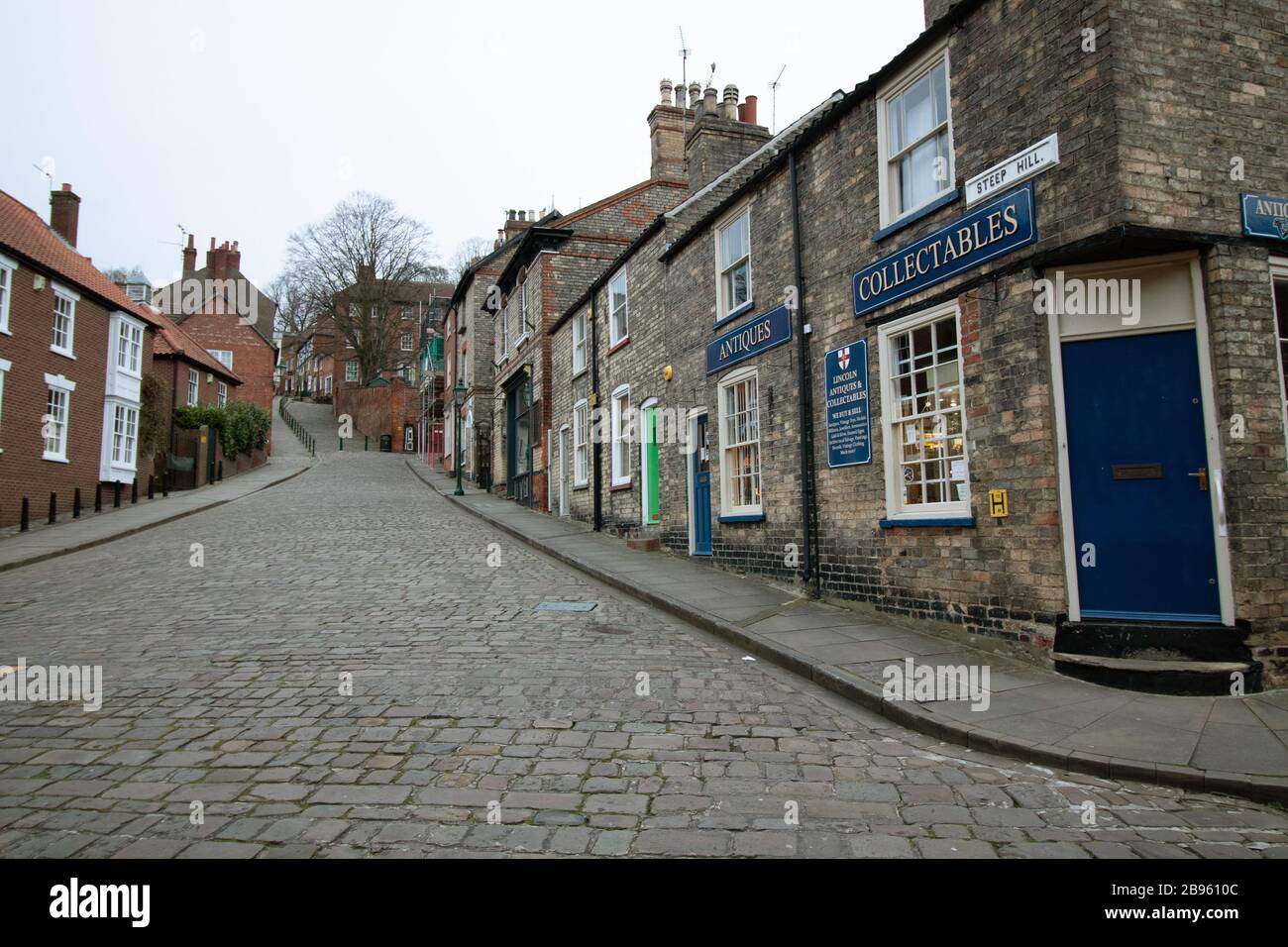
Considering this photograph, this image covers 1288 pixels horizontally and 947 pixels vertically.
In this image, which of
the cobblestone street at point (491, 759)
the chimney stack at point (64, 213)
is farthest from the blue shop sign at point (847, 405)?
the chimney stack at point (64, 213)

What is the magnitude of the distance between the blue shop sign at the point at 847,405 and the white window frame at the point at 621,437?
25.1 feet

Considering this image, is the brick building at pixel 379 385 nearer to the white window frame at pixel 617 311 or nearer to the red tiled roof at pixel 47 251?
the red tiled roof at pixel 47 251

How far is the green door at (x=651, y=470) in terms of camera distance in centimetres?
1556

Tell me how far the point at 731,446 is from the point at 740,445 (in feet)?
1.10

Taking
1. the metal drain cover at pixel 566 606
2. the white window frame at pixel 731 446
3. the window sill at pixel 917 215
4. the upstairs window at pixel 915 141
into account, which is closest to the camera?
the window sill at pixel 917 215

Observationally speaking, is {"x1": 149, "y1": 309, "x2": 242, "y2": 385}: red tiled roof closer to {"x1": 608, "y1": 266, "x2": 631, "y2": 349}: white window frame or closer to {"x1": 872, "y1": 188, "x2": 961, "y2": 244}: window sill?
{"x1": 608, "y1": 266, "x2": 631, "y2": 349}: white window frame

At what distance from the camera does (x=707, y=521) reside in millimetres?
13203

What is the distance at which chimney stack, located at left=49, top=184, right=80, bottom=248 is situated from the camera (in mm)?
26938

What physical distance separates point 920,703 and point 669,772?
7.51 ft

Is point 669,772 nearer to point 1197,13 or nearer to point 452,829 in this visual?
point 452,829

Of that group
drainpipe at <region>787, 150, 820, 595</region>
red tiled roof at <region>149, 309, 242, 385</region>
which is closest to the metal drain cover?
drainpipe at <region>787, 150, 820, 595</region>

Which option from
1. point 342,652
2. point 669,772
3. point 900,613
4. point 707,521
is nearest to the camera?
point 669,772

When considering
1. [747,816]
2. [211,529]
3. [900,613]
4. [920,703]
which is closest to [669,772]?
[747,816]

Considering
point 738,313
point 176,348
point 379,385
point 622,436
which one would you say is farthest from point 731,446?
point 379,385
